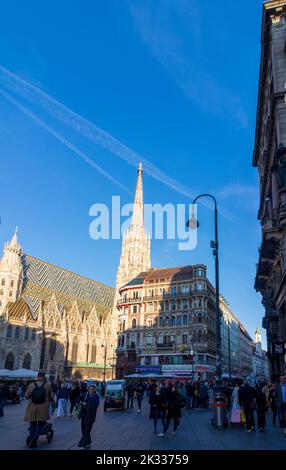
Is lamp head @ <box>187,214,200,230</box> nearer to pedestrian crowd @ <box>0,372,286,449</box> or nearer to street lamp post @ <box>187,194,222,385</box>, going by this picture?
street lamp post @ <box>187,194,222,385</box>

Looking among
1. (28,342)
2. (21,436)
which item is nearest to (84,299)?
(28,342)

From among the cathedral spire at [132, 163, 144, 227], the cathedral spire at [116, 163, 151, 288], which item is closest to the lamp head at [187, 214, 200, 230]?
the cathedral spire at [116, 163, 151, 288]

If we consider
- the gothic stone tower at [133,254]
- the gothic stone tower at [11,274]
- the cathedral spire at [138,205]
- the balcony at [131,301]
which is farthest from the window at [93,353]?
the balcony at [131,301]

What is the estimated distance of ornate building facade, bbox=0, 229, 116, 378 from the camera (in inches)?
3573

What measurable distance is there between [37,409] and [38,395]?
13.5 inches

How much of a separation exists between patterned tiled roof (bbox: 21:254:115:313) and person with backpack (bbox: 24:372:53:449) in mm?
96145

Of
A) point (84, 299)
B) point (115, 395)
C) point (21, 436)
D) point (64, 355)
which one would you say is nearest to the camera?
point (21, 436)

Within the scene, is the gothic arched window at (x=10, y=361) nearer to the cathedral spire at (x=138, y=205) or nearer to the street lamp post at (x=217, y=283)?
the cathedral spire at (x=138, y=205)

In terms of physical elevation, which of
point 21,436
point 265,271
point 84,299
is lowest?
point 21,436

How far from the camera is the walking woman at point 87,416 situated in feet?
34.0

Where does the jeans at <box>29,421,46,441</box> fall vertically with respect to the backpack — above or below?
below
